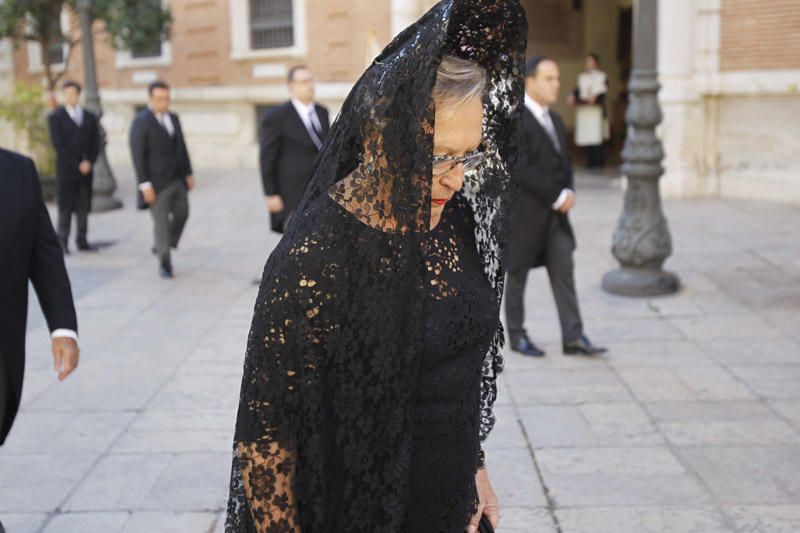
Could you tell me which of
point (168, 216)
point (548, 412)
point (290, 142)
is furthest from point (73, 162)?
Result: point (548, 412)

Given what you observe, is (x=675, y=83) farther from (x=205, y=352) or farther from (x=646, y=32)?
(x=205, y=352)

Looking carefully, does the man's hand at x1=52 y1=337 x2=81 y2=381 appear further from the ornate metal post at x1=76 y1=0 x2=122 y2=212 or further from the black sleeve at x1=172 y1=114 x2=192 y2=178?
the ornate metal post at x1=76 y1=0 x2=122 y2=212

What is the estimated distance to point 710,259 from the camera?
10094 millimetres

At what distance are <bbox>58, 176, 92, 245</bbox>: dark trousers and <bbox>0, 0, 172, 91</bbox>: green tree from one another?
19.9ft

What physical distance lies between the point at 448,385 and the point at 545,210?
462 centimetres

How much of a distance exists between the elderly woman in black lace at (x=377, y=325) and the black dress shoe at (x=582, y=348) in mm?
4778

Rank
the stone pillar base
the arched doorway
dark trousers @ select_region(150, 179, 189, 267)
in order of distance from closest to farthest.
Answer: the stone pillar base
dark trousers @ select_region(150, 179, 189, 267)
the arched doorway

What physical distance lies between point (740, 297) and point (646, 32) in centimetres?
233

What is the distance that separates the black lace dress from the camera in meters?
2.07

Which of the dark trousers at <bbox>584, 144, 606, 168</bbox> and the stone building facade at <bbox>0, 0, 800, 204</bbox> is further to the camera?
the dark trousers at <bbox>584, 144, 606, 168</bbox>

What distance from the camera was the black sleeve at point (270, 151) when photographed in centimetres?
885

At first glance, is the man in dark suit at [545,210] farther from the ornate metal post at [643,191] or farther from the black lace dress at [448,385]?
the black lace dress at [448,385]

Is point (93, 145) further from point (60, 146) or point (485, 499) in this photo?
point (485, 499)

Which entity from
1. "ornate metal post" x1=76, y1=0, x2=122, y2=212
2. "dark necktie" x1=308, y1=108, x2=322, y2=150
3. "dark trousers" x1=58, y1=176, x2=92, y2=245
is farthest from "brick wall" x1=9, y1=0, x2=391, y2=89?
"dark necktie" x1=308, y1=108, x2=322, y2=150
